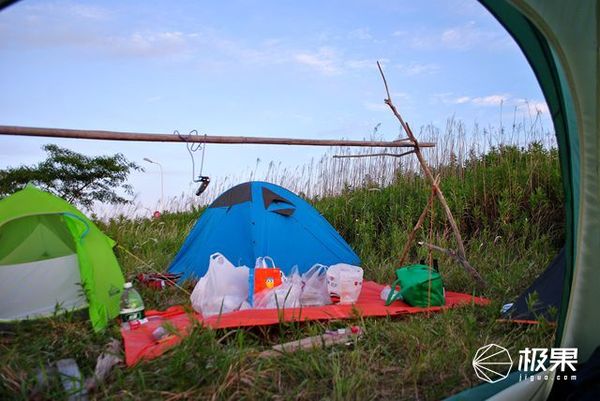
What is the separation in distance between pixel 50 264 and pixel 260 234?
4.70 feet

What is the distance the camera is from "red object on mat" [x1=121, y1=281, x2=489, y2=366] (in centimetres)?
229

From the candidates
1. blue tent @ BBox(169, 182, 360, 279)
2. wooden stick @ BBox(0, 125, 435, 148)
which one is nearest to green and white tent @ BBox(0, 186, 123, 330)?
wooden stick @ BBox(0, 125, 435, 148)

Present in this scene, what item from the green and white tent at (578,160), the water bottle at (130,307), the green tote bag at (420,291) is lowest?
the water bottle at (130,307)

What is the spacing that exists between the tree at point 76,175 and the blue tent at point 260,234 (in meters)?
8.92

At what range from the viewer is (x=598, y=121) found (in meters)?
1.99

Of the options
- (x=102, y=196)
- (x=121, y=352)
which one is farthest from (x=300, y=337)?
(x=102, y=196)

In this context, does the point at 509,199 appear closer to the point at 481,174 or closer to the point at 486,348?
the point at 481,174

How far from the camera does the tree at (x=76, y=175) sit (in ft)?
42.6

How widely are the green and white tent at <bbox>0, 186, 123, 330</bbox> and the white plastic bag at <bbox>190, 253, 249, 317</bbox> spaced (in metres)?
0.47

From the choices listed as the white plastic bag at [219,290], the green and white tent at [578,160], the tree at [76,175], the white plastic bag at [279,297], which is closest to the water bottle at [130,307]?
the white plastic bag at [219,290]

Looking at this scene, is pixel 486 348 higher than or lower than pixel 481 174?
lower

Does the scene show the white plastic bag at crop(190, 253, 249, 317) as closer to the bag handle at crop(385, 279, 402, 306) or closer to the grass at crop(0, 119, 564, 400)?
the grass at crop(0, 119, 564, 400)

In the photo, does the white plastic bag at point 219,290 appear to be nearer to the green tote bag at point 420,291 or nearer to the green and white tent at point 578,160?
the green tote bag at point 420,291

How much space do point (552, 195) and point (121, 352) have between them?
4048mm
